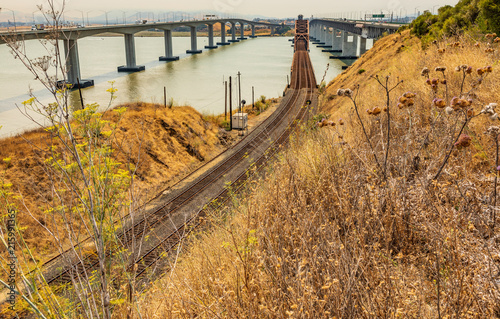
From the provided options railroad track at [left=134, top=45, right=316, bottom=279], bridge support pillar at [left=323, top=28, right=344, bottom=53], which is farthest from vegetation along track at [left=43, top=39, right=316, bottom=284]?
bridge support pillar at [left=323, top=28, right=344, bottom=53]

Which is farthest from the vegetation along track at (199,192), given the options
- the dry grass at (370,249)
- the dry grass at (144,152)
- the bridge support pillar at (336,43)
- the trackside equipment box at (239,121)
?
the bridge support pillar at (336,43)

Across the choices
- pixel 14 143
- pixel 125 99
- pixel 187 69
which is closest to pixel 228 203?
pixel 14 143

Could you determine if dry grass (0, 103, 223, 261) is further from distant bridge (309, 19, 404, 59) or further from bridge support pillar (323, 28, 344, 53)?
bridge support pillar (323, 28, 344, 53)

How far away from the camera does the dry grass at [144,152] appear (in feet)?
61.8

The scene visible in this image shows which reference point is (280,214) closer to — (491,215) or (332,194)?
(332,194)

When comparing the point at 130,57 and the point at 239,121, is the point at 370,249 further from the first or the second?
the point at 130,57

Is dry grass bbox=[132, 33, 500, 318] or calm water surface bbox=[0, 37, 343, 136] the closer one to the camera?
dry grass bbox=[132, 33, 500, 318]

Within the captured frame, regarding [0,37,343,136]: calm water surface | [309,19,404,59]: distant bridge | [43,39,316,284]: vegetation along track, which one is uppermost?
[309,19,404,59]: distant bridge

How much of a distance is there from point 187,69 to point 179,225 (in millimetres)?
73988

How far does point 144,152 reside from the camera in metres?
26.7

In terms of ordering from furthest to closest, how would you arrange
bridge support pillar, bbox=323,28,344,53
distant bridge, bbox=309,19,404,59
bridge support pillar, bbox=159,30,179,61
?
bridge support pillar, bbox=323,28,344,53 < bridge support pillar, bbox=159,30,179,61 < distant bridge, bbox=309,19,404,59

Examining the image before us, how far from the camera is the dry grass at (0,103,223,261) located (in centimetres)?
1884

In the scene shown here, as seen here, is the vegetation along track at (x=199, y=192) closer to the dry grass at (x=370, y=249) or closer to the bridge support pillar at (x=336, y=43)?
the dry grass at (x=370, y=249)

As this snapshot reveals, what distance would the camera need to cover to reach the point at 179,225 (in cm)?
1727
